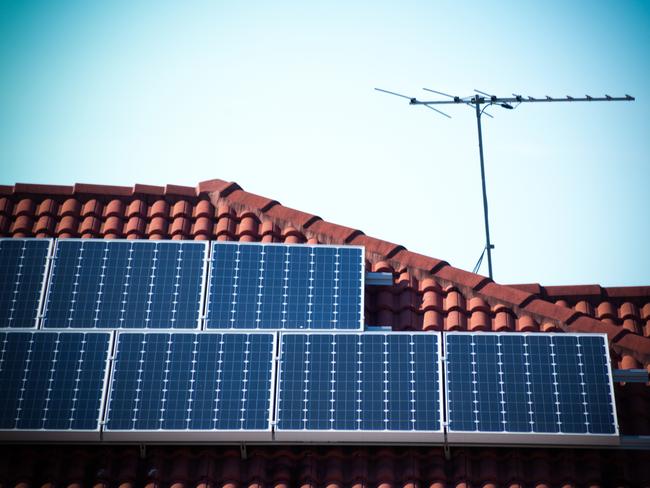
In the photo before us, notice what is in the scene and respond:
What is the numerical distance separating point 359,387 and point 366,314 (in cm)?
211

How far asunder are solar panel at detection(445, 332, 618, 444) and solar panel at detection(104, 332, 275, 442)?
3238 millimetres

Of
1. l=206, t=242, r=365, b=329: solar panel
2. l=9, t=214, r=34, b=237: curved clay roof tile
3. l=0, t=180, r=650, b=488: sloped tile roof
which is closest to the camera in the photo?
l=0, t=180, r=650, b=488: sloped tile roof

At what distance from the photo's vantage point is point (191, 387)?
17.8 m

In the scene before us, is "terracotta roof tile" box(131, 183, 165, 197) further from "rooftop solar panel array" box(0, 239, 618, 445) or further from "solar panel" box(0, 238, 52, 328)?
"solar panel" box(0, 238, 52, 328)

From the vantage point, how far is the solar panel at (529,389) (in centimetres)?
1739

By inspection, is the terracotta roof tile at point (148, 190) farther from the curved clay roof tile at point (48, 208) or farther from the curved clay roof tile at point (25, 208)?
the curved clay roof tile at point (25, 208)

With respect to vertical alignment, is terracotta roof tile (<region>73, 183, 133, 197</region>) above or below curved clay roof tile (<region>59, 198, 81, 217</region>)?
above

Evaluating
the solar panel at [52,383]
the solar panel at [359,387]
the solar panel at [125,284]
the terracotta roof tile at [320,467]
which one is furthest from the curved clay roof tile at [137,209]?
the terracotta roof tile at [320,467]

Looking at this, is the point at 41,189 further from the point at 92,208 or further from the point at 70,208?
the point at 92,208

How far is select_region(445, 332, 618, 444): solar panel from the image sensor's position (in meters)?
17.4

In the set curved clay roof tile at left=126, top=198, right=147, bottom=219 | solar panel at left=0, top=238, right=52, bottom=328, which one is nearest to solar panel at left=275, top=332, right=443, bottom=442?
solar panel at left=0, top=238, right=52, bottom=328

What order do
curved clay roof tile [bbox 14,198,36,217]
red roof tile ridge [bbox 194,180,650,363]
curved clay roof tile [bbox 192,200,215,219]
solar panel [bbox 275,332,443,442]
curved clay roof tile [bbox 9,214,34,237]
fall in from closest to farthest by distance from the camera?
solar panel [bbox 275,332,443,442]
red roof tile ridge [bbox 194,180,650,363]
curved clay roof tile [bbox 9,214,34,237]
curved clay roof tile [bbox 192,200,215,219]
curved clay roof tile [bbox 14,198,36,217]

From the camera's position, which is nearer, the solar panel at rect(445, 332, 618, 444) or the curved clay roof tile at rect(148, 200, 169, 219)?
the solar panel at rect(445, 332, 618, 444)

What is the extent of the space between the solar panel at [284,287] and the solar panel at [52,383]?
214 cm
